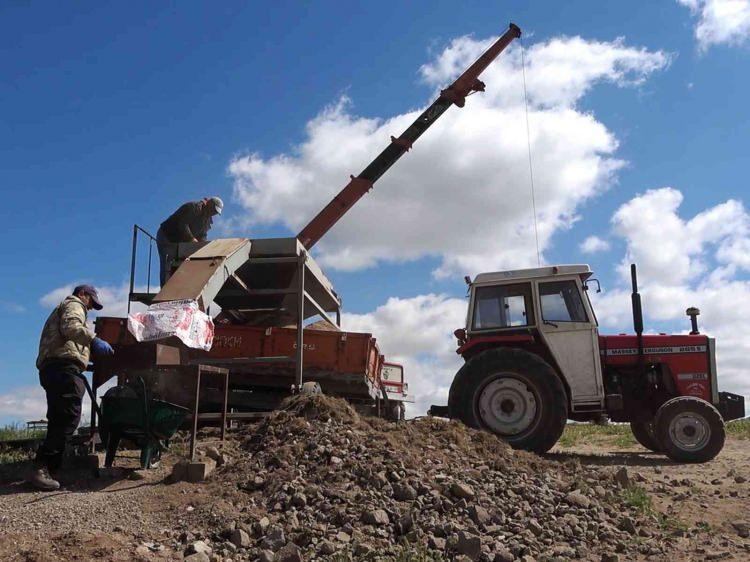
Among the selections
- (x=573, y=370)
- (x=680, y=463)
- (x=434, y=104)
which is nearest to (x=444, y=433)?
(x=573, y=370)

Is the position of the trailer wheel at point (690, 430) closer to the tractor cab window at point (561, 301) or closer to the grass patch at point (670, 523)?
the tractor cab window at point (561, 301)

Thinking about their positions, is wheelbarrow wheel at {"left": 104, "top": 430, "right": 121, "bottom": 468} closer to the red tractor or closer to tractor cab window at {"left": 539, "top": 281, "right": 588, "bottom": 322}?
the red tractor

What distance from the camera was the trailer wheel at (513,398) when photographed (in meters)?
9.59

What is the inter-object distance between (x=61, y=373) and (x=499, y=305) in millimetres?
6075

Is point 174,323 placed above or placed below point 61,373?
above

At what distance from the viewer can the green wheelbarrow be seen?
6855 mm

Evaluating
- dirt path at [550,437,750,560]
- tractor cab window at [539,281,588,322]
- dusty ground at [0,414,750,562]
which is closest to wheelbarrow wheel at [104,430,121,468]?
dusty ground at [0,414,750,562]

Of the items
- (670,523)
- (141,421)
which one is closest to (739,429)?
(670,523)

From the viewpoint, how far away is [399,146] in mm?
15125

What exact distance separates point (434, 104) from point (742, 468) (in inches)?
371

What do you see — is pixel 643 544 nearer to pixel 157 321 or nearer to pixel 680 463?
pixel 680 463

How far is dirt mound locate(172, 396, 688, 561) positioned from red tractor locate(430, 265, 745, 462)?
217 cm

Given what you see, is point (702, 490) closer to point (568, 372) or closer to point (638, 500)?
point (638, 500)

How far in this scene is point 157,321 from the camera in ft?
25.6
